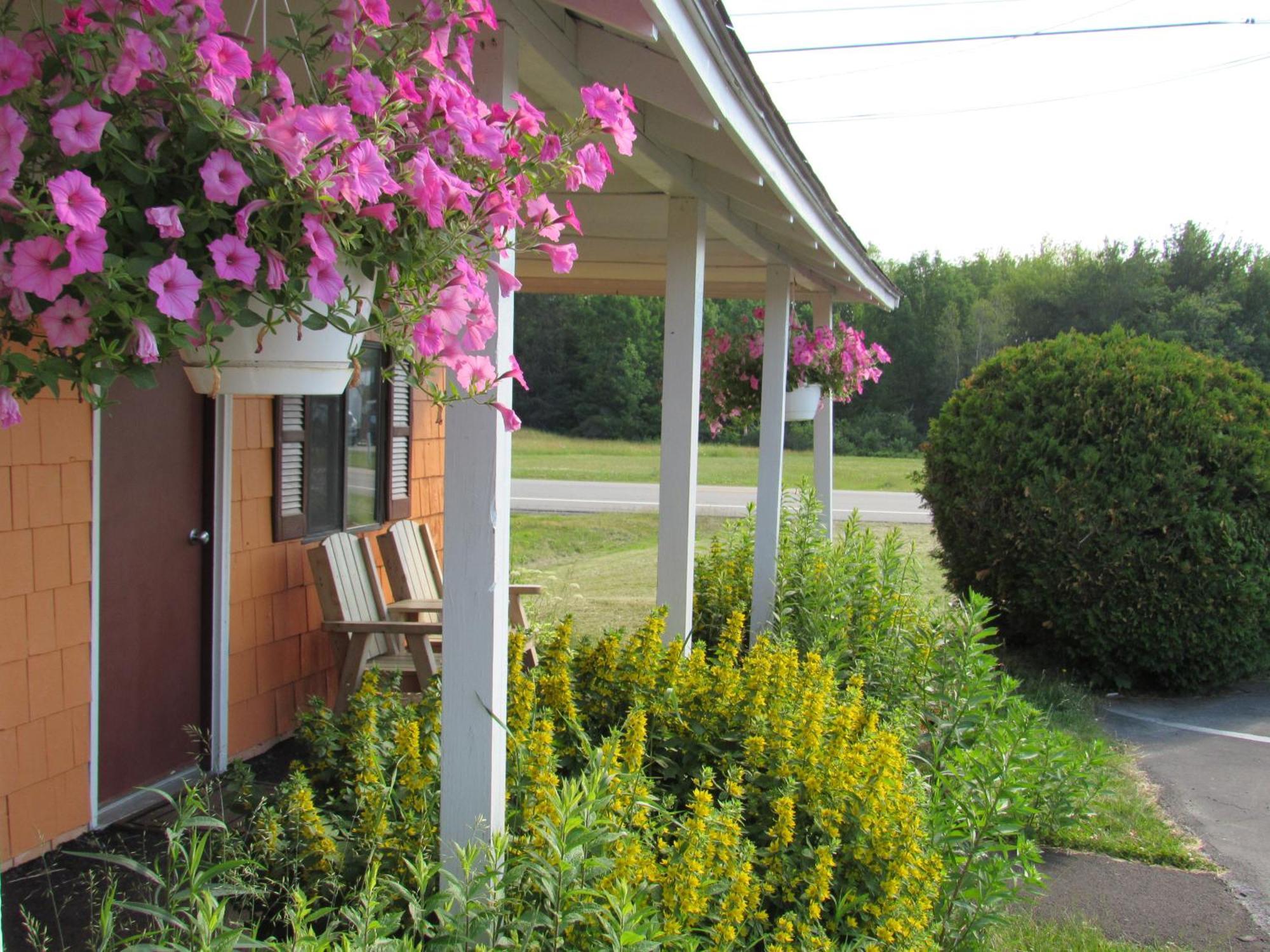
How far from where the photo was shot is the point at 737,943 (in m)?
2.39

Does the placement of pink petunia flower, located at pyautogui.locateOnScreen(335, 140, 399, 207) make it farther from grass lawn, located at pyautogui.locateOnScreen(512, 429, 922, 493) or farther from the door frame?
grass lawn, located at pyautogui.locateOnScreen(512, 429, 922, 493)

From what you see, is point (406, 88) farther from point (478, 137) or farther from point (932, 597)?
point (932, 597)

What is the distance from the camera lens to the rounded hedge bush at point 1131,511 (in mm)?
6824

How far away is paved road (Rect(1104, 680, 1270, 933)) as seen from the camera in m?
4.50

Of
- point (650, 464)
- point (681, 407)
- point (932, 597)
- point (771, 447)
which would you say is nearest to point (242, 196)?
point (681, 407)

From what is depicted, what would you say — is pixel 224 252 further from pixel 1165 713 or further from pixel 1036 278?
pixel 1036 278

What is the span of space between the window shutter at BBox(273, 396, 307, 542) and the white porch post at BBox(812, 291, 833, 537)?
3.42 metres

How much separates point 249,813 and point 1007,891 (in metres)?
1.98

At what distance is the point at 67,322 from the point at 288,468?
3851 mm

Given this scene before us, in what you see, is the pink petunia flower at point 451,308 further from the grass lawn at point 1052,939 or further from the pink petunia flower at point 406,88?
the grass lawn at point 1052,939

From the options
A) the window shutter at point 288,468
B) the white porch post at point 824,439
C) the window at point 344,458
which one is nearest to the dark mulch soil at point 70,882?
the window shutter at point 288,468

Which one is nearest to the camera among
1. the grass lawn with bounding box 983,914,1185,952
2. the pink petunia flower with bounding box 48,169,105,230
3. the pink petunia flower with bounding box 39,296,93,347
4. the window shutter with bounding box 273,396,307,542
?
the pink petunia flower with bounding box 48,169,105,230

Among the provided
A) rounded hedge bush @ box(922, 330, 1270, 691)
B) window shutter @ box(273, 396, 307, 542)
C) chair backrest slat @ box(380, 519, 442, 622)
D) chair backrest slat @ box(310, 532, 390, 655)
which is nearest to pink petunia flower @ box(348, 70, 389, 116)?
window shutter @ box(273, 396, 307, 542)

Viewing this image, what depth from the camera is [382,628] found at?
459cm
